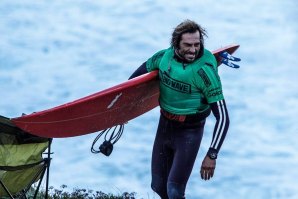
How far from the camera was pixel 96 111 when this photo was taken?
774cm

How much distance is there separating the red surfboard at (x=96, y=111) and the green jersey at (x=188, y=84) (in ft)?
1.09

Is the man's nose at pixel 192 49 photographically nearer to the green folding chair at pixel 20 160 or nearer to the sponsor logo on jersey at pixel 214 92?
the sponsor logo on jersey at pixel 214 92

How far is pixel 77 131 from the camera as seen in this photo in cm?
780

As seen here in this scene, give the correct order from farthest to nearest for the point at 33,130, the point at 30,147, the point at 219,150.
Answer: the point at 30,147
the point at 33,130
the point at 219,150

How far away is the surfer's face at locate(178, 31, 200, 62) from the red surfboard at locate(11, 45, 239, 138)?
55 centimetres

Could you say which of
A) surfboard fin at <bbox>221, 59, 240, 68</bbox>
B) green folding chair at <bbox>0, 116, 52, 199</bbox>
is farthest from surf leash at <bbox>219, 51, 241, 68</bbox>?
green folding chair at <bbox>0, 116, 52, 199</bbox>

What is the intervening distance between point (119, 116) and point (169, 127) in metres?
0.99

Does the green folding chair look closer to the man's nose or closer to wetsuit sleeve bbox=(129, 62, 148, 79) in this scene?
wetsuit sleeve bbox=(129, 62, 148, 79)

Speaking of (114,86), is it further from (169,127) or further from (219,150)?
(219,150)

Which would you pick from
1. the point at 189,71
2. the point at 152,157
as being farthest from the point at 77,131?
the point at 189,71

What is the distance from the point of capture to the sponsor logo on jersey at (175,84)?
6.91 metres

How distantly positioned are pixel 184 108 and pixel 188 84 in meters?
0.23

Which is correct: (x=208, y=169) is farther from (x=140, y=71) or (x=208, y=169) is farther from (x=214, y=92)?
→ (x=140, y=71)

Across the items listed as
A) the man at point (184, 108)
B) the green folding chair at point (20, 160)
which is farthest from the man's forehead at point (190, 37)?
the green folding chair at point (20, 160)
